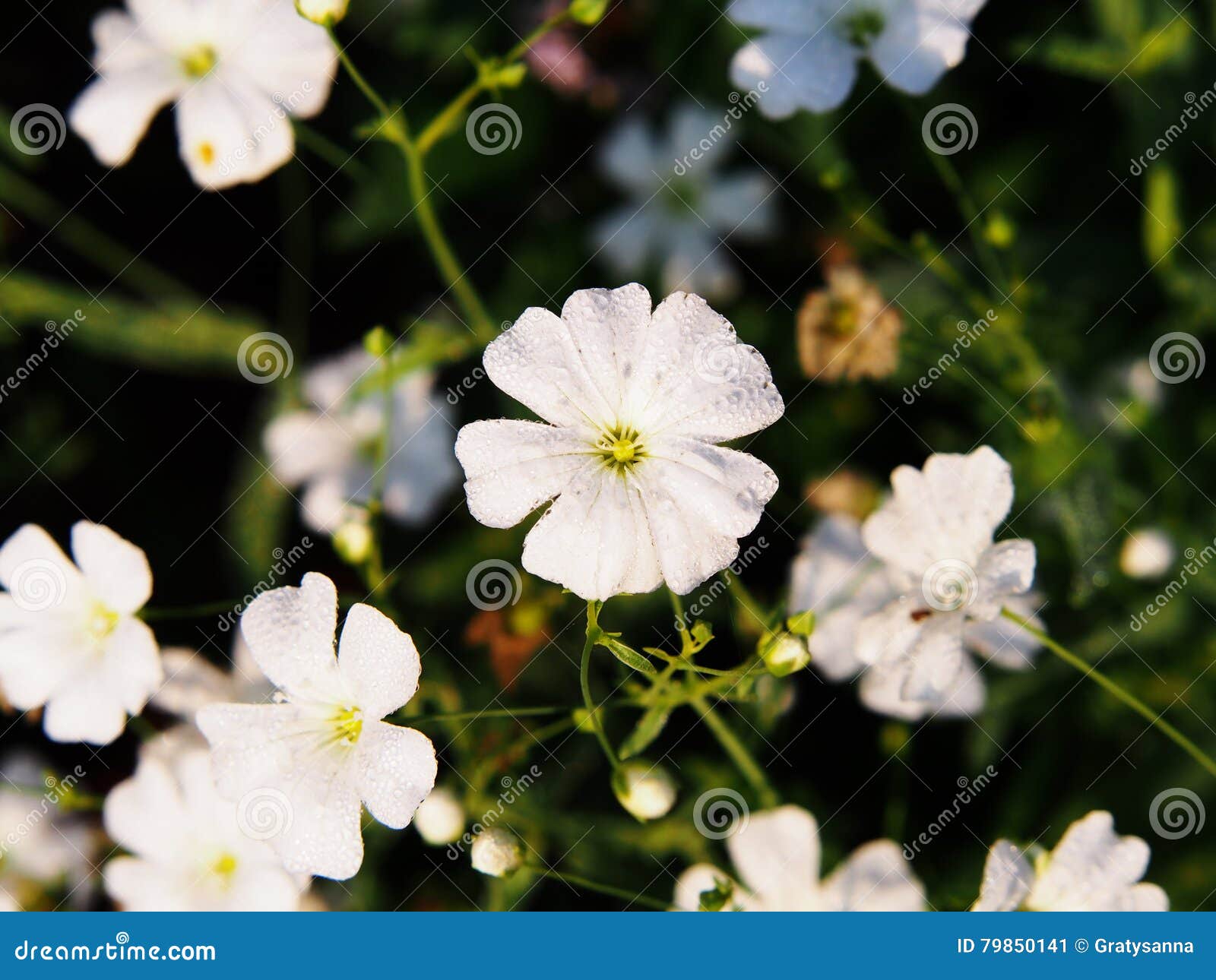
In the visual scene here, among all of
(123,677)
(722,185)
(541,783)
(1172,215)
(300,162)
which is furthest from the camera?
(722,185)

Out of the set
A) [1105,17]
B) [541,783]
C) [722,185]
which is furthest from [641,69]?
[541,783]

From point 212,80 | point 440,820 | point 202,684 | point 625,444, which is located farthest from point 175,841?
point 212,80

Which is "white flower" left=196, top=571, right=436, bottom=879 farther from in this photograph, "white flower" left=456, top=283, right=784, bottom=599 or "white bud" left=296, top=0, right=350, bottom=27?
"white bud" left=296, top=0, right=350, bottom=27

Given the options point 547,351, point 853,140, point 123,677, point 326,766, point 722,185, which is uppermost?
point 853,140

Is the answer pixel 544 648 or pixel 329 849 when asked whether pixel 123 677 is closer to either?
pixel 329 849

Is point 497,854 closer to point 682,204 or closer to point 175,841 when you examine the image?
point 175,841

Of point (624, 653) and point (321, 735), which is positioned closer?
point (624, 653)
